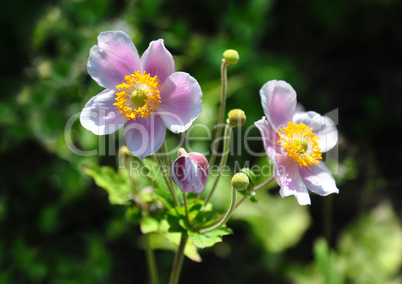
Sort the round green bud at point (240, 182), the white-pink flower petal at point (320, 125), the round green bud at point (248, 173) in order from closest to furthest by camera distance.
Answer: the round green bud at point (240, 182)
the round green bud at point (248, 173)
the white-pink flower petal at point (320, 125)

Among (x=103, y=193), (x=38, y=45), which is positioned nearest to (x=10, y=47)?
(x=38, y=45)

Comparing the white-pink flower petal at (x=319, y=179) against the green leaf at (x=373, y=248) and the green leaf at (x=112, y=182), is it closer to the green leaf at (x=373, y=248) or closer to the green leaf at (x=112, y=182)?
the green leaf at (x=112, y=182)

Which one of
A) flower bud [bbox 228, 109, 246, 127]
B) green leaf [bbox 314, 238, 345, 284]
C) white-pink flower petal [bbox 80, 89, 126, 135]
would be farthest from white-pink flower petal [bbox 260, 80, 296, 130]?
green leaf [bbox 314, 238, 345, 284]

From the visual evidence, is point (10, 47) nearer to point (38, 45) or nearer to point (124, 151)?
point (38, 45)

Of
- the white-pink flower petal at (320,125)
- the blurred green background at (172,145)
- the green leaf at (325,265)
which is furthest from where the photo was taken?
the blurred green background at (172,145)

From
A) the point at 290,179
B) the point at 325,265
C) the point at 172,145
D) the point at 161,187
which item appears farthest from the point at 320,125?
the point at 172,145

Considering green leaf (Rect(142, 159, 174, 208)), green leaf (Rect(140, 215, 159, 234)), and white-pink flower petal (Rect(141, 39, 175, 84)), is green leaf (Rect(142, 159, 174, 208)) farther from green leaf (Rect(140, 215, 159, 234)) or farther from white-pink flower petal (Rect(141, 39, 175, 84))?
white-pink flower petal (Rect(141, 39, 175, 84))

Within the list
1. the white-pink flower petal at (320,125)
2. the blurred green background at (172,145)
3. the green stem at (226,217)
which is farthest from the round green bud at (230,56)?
the blurred green background at (172,145)
